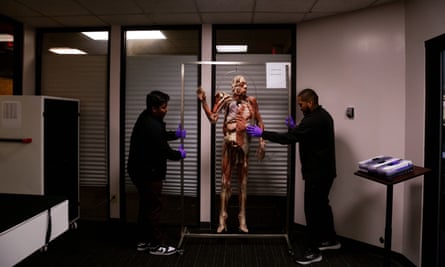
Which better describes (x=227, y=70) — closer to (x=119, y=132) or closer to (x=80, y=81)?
(x=119, y=132)

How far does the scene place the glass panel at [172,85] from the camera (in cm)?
369

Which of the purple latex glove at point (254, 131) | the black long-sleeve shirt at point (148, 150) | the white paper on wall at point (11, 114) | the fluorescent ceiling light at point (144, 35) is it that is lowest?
the black long-sleeve shirt at point (148, 150)

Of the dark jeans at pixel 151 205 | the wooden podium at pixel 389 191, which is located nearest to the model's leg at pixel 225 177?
the dark jeans at pixel 151 205

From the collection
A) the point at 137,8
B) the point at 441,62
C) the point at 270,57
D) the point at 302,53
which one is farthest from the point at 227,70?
the point at 441,62

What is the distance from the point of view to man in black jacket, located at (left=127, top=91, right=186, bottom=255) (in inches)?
107

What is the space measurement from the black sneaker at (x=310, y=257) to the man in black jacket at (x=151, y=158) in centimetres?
123

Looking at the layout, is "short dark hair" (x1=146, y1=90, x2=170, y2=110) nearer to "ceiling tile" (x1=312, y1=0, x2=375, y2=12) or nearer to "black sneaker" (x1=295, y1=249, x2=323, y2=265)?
"ceiling tile" (x1=312, y1=0, x2=375, y2=12)

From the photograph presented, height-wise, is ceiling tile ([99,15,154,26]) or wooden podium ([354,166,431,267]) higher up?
ceiling tile ([99,15,154,26])

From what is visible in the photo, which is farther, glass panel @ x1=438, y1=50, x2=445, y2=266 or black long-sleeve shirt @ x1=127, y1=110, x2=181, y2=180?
black long-sleeve shirt @ x1=127, y1=110, x2=181, y2=180

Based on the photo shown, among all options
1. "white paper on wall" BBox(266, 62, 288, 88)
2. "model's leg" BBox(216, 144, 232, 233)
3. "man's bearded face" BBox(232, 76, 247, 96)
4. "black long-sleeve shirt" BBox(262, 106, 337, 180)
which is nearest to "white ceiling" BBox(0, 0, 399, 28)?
"white paper on wall" BBox(266, 62, 288, 88)

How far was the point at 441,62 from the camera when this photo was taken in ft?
7.91

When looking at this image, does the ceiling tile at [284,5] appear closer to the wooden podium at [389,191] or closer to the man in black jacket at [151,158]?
the man in black jacket at [151,158]

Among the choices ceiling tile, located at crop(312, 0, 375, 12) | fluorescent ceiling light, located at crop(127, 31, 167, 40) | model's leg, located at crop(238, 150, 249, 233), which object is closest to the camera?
ceiling tile, located at crop(312, 0, 375, 12)

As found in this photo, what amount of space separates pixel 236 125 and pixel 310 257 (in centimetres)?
144
